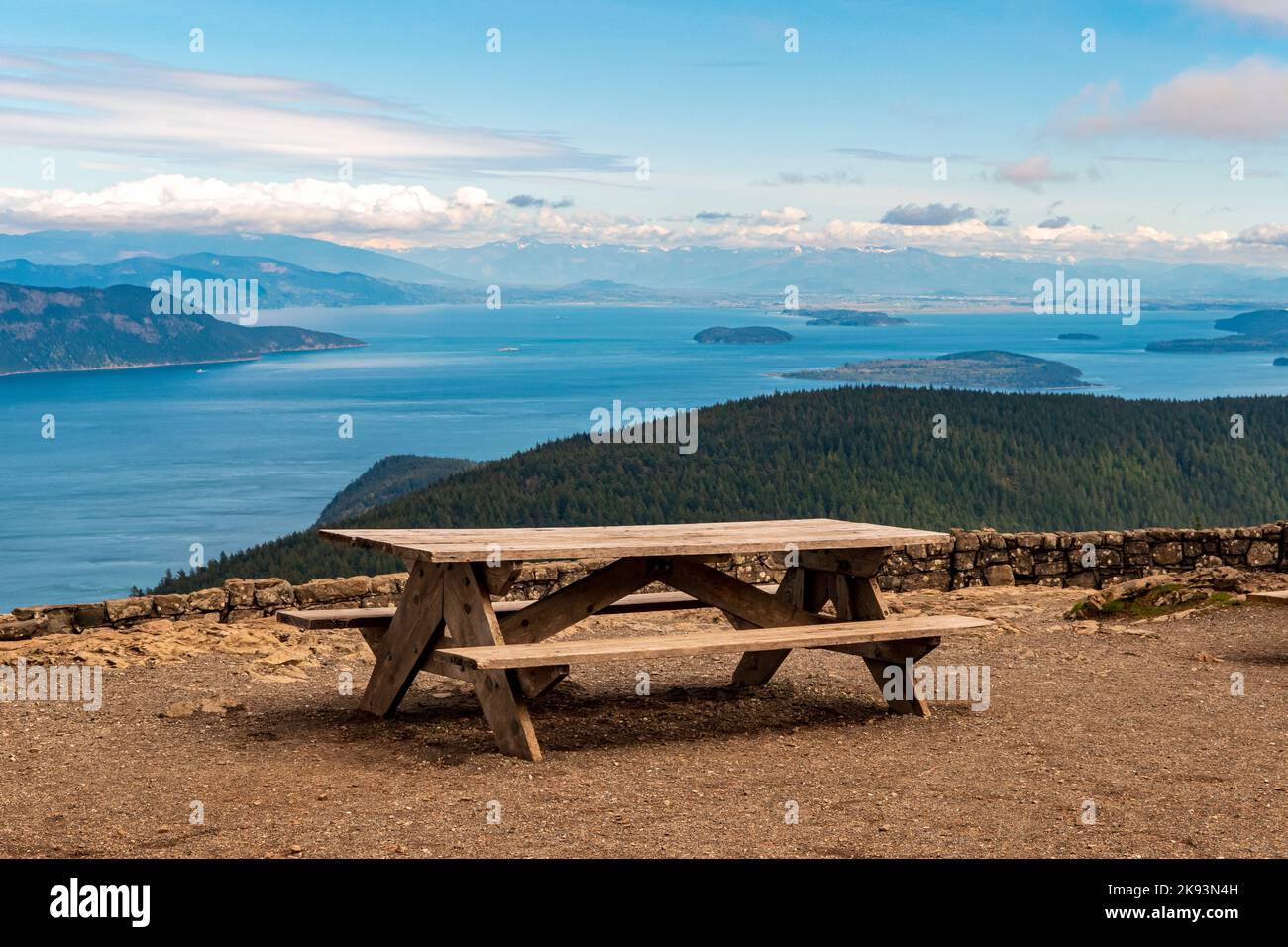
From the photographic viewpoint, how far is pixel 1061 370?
153 metres

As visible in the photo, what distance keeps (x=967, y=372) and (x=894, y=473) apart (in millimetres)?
99818

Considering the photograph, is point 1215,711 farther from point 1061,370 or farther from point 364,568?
point 1061,370

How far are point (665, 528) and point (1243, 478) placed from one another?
6505 centimetres

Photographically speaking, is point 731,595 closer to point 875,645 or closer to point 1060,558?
point 875,645

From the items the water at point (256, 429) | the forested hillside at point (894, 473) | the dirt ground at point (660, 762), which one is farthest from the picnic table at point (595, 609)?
the water at point (256, 429)

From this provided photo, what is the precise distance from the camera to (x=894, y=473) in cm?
6094

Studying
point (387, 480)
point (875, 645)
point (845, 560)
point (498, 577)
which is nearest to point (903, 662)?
point (875, 645)

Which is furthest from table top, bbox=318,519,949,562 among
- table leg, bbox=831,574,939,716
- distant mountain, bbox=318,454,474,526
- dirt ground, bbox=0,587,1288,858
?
distant mountain, bbox=318,454,474,526

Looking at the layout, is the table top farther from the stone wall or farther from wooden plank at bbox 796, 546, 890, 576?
the stone wall

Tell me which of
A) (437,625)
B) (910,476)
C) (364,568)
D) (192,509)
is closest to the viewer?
(437,625)

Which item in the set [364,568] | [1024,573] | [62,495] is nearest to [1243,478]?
[364,568]

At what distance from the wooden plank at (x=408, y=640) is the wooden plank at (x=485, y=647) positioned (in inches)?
5.1

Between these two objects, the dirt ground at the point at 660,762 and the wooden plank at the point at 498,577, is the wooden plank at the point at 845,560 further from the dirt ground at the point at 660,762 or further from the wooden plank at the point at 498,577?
the wooden plank at the point at 498,577

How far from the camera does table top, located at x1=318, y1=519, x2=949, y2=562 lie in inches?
222
